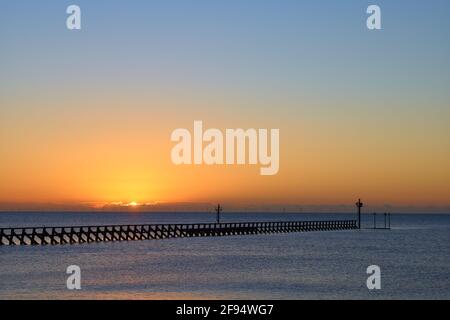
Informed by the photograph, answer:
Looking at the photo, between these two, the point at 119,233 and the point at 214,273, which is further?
the point at 119,233

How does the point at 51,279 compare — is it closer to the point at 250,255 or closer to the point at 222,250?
the point at 250,255

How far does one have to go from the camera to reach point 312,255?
207 feet

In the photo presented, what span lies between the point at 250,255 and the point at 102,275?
22062mm

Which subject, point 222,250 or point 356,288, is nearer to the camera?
point 356,288

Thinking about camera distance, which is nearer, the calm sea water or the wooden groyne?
the calm sea water

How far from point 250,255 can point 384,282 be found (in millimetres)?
21634

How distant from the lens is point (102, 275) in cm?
4222

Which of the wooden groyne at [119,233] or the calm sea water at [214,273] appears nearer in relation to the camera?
the calm sea water at [214,273]

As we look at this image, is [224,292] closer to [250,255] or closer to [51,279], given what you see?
[51,279]
